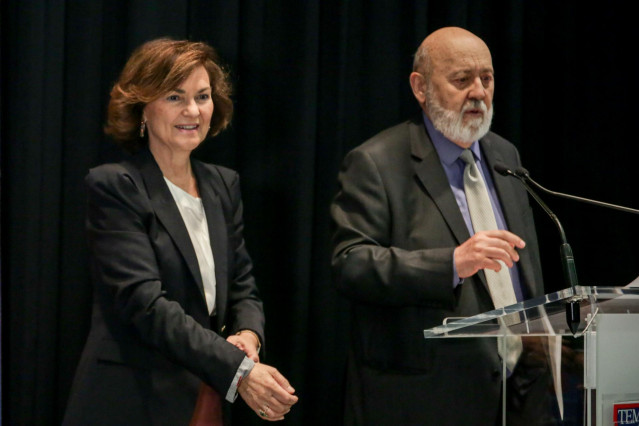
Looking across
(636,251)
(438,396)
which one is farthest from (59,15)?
(636,251)

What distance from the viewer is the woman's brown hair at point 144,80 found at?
105 inches

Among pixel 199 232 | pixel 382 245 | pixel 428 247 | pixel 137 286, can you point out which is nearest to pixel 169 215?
pixel 199 232

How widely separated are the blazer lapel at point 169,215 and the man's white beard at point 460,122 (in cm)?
87

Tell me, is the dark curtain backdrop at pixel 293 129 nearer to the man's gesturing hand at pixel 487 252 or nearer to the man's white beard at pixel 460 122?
the man's white beard at pixel 460 122

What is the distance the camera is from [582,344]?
1798 mm

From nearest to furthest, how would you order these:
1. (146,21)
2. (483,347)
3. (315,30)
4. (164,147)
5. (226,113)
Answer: (483,347) < (164,147) < (226,113) < (146,21) < (315,30)

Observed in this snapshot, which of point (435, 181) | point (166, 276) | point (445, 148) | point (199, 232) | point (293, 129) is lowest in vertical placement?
point (166, 276)

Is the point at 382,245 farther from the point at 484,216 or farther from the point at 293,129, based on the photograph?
the point at 293,129

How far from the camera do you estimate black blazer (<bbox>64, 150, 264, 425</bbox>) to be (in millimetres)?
2404

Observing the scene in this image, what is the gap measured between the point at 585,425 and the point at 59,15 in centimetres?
219

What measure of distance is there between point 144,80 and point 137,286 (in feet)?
2.11

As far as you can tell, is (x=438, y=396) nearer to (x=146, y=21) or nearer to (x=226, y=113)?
(x=226, y=113)

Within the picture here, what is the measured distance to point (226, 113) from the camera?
294 cm

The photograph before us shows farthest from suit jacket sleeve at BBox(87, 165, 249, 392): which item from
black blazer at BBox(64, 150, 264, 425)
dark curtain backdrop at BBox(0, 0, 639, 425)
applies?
dark curtain backdrop at BBox(0, 0, 639, 425)
